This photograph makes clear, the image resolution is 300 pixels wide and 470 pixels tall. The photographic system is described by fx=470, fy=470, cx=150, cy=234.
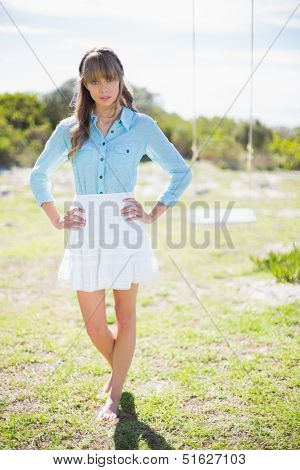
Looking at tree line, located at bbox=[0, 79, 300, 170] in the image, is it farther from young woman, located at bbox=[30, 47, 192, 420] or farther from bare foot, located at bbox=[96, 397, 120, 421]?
bare foot, located at bbox=[96, 397, 120, 421]

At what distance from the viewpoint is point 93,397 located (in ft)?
8.34

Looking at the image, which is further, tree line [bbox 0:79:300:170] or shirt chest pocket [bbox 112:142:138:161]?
tree line [bbox 0:79:300:170]

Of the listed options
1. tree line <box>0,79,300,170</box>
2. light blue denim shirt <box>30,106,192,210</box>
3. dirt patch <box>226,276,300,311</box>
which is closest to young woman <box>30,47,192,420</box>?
light blue denim shirt <box>30,106,192,210</box>

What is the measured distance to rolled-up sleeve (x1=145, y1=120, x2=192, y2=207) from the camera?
7.29ft

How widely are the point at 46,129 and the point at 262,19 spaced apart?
631cm

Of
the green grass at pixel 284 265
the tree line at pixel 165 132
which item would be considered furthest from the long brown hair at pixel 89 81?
the tree line at pixel 165 132

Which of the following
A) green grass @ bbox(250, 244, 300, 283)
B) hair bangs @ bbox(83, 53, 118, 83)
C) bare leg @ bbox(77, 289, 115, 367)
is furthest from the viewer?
green grass @ bbox(250, 244, 300, 283)

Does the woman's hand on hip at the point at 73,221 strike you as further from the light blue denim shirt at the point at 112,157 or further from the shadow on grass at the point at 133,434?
the shadow on grass at the point at 133,434

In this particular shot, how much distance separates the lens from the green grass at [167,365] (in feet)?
7.30

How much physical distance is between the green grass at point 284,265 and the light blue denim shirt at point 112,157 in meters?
2.29

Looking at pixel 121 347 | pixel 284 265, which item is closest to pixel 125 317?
pixel 121 347

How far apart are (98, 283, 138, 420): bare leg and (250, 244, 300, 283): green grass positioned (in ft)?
7.50
